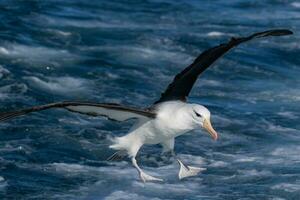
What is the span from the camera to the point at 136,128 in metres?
10.5

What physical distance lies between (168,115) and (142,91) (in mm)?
5069

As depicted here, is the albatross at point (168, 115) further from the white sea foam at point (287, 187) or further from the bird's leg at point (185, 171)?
the white sea foam at point (287, 187)

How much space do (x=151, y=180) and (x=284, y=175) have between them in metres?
2.06

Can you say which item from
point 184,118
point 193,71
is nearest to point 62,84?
point 193,71

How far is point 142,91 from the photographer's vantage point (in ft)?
50.0

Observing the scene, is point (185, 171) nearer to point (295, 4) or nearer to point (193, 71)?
point (193, 71)

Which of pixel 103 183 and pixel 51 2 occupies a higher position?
pixel 51 2

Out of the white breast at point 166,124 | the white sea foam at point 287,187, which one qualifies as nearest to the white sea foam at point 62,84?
the white breast at point 166,124

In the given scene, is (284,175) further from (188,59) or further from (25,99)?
(188,59)

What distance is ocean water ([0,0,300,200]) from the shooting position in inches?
445

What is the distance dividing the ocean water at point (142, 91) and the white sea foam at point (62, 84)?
0.02 meters

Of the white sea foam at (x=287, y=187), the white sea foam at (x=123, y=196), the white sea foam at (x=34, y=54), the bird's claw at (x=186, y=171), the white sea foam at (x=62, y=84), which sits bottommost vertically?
the white sea foam at (x=123, y=196)

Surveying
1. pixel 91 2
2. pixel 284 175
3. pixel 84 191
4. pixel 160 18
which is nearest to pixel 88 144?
pixel 84 191

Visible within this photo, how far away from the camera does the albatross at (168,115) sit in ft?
32.6
